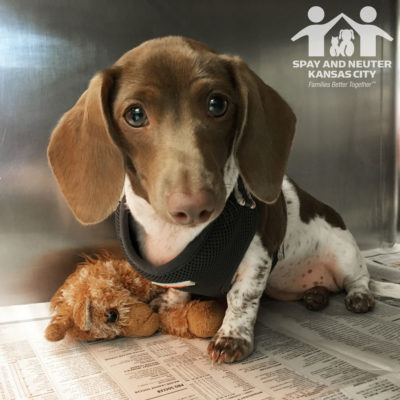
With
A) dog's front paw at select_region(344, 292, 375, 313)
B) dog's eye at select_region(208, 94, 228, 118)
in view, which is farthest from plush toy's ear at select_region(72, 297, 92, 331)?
dog's front paw at select_region(344, 292, 375, 313)

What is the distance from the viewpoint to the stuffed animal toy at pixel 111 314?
57.6 inches

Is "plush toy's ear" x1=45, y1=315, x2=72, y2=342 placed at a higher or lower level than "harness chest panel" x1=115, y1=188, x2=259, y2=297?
lower

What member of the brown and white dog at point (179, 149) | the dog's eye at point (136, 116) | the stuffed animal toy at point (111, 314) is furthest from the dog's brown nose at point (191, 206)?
the stuffed animal toy at point (111, 314)

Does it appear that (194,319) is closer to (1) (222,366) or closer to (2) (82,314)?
(1) (222,366)

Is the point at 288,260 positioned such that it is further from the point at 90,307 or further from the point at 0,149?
the point at 0,149

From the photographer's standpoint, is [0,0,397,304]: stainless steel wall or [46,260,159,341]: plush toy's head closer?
[46,260,159,341]: plush toy's head

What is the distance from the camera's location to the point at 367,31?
2424mm

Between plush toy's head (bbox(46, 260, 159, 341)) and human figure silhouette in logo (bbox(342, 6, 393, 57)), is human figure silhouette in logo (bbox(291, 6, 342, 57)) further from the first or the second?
plush toy's head (bbox(46, 260, 159, 341))

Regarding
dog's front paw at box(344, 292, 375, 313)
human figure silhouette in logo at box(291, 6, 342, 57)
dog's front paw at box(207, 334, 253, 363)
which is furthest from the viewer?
human figure silhouette in logo at box(291, 6, 342, 57)

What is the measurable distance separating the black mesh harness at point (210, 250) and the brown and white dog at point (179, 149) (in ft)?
0.13

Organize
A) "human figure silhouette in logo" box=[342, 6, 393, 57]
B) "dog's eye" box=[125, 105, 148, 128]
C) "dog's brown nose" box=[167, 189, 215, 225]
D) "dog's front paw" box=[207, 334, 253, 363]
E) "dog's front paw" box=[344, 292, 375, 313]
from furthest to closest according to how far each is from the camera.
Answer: "human figure silhouette in logo" box=[342, 6, 393, 57]
"dog's front paw" box=[344, 292, 375, 313]
"dog's front paw" box=[207, 334, 253, 363]
"dog's eye" box=[125, 105, 148, 128]
"dog's brown nose" box=[167, 189, 215, 225]

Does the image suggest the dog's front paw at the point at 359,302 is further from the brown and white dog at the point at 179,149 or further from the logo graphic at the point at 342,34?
the logo graphic at the point at 342,34

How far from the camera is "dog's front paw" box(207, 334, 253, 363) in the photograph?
4.39 feet

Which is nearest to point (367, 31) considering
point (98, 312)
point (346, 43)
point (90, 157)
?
point (346, 43)
